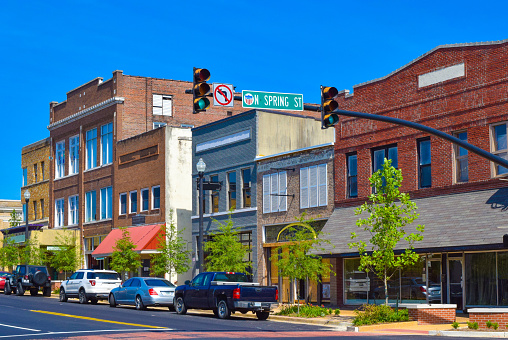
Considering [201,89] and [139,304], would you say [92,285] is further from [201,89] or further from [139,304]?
[201,89]

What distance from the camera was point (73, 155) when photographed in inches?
2395

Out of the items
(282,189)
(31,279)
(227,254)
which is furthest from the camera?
(31,279)

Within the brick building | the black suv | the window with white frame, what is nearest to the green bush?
the brick building

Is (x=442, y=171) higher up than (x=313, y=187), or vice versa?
(x=442, y=171)

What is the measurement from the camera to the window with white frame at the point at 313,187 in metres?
35.8

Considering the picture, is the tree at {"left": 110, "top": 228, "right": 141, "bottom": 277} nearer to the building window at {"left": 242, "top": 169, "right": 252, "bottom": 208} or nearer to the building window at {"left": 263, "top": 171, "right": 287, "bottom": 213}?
the building window at {"left": 242, "top": 169, "right": 252, "bottom": 208}

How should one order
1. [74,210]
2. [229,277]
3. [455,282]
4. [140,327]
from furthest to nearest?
[74,210] → [229,277] → [455,282] → [140,327]

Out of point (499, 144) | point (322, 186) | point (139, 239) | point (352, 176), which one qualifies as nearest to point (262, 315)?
point (352, 176)

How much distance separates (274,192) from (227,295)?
37.3ft

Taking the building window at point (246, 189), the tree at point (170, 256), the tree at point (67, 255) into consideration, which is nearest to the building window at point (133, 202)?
the tree at point (67, 255)

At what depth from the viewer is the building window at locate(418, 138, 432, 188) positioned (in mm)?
31000

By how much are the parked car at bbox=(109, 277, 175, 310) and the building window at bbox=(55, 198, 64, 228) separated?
28.2 metres

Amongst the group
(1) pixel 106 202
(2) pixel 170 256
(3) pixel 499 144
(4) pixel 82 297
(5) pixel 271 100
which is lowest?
(4) pixel 82 297

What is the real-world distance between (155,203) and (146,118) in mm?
8412
